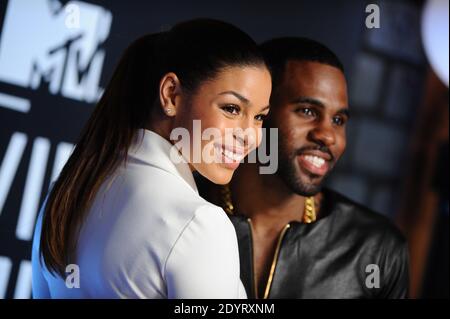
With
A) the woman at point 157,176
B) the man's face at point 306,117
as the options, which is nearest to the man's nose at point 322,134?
the man's face at point 306,117

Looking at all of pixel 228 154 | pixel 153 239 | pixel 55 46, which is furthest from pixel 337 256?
pixel 55 46

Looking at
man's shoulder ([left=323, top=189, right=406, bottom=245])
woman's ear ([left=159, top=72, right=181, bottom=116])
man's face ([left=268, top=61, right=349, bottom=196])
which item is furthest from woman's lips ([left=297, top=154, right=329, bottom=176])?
woman's ear ([left=159, top=72, right=181, bottom=116])

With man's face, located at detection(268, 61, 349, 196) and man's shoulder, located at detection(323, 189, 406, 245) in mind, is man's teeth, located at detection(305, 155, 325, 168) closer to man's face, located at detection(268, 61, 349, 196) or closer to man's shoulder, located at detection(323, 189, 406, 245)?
man's face, located at detection(268, 61, 349, 196)

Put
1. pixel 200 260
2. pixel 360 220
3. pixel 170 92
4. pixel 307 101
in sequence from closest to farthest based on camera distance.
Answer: pixel 200 260 < pixel 170 92 < pixel 307 101 < pixel 360 220

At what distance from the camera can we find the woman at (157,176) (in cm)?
63

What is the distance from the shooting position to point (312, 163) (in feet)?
2.93

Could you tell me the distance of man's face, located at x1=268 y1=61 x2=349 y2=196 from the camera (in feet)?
2.88

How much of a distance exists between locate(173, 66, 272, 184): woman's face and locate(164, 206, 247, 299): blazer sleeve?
123 millimetres

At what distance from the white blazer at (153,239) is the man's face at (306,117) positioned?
0.24m

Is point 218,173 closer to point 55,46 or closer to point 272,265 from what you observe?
point 272,265

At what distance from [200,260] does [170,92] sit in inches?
8.3

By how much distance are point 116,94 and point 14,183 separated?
25 centimetres

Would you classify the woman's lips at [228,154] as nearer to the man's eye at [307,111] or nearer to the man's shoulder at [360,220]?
the man's eye at [307,111]
